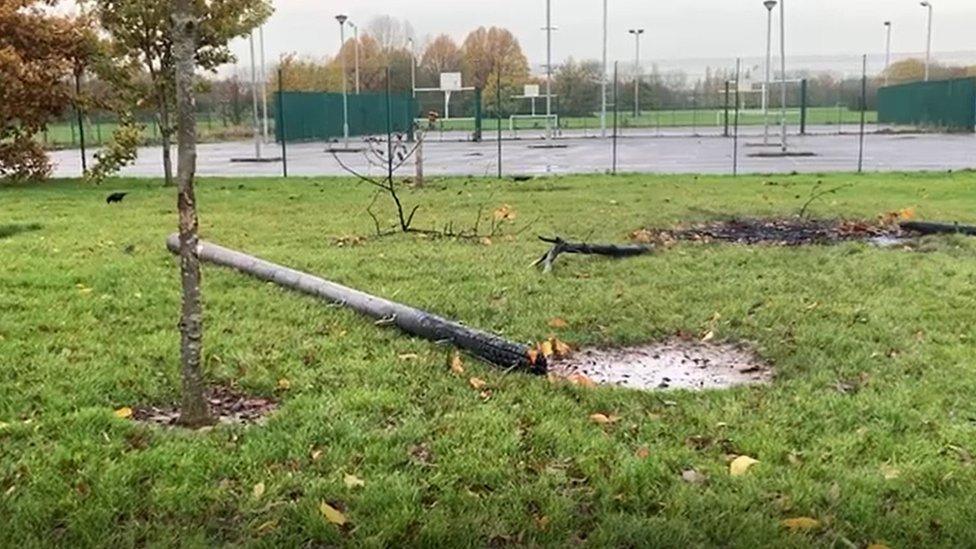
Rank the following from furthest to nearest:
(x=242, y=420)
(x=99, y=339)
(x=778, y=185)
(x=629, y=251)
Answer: (x=778, y=185) → (x=629, y=251) → (x=99, y=339) → (x=242, y=420)

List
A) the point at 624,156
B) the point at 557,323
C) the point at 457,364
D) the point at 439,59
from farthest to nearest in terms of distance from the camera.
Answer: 1. the point at 439,59
2. the point at 624,156
3. the point at 557,323
4. the point at 457,364

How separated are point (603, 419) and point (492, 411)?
0.47 m

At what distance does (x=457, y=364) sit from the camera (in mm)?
4859

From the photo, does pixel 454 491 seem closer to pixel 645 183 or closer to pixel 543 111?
pixel 645 183

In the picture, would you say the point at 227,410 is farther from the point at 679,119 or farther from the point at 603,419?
the point at 679,119

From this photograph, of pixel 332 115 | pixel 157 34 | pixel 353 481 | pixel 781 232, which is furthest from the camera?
Answer: pixel 332 115

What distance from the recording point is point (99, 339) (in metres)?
5.32

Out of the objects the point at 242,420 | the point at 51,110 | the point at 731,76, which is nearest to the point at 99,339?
the point at 242,420

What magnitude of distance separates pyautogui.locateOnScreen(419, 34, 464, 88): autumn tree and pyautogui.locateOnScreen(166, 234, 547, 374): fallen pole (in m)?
48.0

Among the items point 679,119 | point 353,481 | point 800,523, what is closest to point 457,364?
point 353,481

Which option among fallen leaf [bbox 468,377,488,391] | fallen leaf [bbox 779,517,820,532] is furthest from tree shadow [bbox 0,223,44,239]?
fallen leaf [bbox 779,517,820,532]

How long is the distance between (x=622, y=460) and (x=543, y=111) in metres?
46.2

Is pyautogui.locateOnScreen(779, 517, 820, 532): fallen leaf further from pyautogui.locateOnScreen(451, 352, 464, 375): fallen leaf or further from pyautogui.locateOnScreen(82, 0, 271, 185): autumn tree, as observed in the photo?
pyautogui.locateOnScreen(82, 0, 271, 185): autumn tree

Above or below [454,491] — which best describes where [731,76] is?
above
